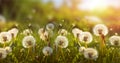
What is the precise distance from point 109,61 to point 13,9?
0.97 metres

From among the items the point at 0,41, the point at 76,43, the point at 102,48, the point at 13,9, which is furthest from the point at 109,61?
the point at 13,9

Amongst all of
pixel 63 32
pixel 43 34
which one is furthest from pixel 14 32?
pixel 63 32

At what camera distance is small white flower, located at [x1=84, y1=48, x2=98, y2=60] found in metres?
2.12

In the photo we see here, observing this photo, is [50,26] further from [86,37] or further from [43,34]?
[86,37]

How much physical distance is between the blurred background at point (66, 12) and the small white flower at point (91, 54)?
335 millimetres

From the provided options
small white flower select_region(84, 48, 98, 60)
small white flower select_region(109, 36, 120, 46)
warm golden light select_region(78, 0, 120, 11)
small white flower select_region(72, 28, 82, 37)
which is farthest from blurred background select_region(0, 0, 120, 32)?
small white flower select_region(84, 48, 98, 60)

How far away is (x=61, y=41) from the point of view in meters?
2.21

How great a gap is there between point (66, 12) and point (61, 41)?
42cm

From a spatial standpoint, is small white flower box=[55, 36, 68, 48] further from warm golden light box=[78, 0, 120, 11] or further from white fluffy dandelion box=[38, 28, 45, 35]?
warm golden light box=[78, 0, 120, 11]

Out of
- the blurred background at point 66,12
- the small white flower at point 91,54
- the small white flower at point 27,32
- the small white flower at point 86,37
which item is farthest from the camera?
the blurred background at point 66,12

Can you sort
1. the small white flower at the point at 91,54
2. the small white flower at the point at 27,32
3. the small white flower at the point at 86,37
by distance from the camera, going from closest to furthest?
1. the small white flower at the point at 91,54
2. the small white flower at the point at 86,37
3. the small white flower at the point at 27,32

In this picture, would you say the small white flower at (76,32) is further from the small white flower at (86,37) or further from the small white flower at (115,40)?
the small white flower at (115,40)

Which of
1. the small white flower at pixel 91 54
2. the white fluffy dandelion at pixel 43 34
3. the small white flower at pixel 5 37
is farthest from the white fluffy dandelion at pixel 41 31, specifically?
the small white flower at pixel 91 54

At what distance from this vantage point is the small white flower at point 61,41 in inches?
86.7
